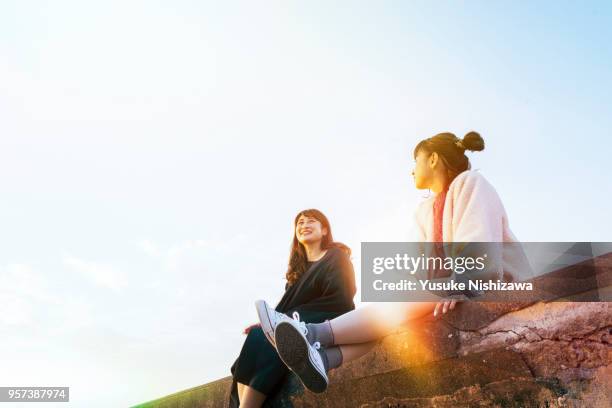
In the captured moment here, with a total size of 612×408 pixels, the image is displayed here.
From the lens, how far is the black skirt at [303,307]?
3.87 m

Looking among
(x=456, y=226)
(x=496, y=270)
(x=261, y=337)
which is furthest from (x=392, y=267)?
(x=261, y=337)

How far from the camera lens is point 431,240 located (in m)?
3.71

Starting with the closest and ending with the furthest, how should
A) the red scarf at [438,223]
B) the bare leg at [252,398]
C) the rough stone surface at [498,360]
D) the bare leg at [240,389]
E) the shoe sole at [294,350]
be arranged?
the rough stone surface at [498,360], the shoe sole at [294,350], the red scarf at [438,223], the bare leg at [252,398], the bare leg at [240,389]

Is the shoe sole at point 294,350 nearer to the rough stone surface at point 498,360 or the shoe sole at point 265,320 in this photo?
the shoe sole at point 265,320

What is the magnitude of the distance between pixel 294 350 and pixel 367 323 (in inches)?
21.0

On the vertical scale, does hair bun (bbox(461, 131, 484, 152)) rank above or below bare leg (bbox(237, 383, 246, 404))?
above

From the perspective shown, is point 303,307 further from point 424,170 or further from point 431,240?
point 424,170

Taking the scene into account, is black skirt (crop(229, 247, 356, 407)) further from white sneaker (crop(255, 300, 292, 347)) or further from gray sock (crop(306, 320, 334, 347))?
white sneaker (crop(255, 300, 292, 347))

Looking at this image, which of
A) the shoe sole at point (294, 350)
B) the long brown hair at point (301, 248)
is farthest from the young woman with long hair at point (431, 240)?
the long brown hair at point (301, 248)

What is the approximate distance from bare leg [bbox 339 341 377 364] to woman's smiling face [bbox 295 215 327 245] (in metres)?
1.25

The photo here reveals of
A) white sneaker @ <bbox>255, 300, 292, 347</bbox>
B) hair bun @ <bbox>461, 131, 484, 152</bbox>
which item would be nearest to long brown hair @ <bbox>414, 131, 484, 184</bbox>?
hair bun @ <bbox>461, 131, 484, 152</bbox>

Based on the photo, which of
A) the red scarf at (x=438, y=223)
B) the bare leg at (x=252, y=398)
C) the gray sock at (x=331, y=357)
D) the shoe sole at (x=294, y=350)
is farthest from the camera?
the bare leg at (x=252, y=398)

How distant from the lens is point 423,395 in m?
A: 3.13

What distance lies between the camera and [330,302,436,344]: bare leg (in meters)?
3.32
